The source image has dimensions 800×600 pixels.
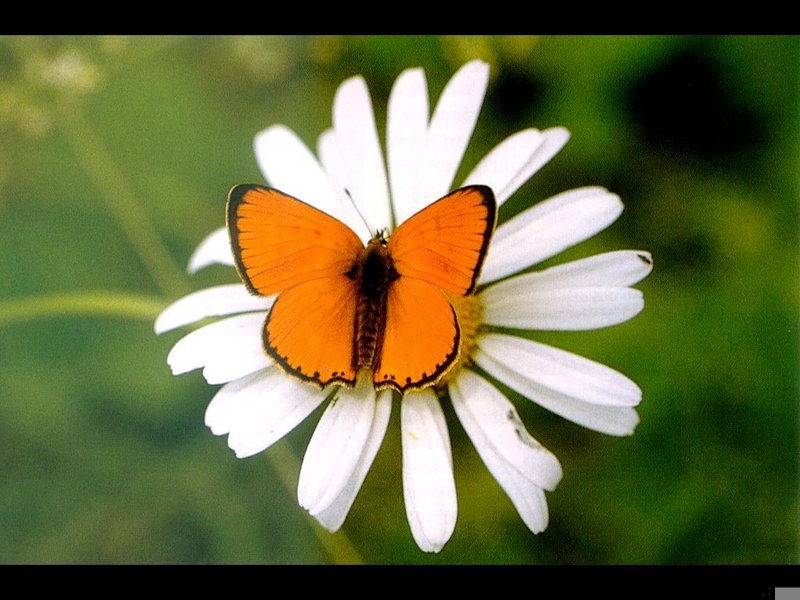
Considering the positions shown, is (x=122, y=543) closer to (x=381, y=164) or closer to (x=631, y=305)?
(x=381, y=164)

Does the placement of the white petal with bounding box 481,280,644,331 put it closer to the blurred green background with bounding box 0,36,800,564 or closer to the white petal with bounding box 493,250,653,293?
the white petal with bounding box 493,250,653,293

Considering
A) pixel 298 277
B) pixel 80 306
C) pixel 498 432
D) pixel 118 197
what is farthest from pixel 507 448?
pixel 118 197

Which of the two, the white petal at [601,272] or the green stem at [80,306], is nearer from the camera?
the white petal at [601,272]

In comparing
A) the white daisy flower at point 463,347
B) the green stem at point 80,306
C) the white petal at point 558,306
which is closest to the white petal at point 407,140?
the white daisy flower at point 463,347

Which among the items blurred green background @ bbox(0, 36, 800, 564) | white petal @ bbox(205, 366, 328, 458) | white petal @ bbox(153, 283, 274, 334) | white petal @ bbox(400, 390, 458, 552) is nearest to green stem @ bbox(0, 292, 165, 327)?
blurred green background @ bbox(0, 36, 800, 564)

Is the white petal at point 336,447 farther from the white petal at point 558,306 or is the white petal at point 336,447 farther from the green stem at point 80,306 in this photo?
the green stem at point 80,306

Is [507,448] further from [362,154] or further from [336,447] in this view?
[362,154]

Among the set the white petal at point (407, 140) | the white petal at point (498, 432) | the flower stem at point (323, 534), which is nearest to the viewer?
the white petal at point (498, 432)

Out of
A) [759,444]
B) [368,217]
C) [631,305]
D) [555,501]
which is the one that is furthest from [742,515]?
[368,217]
